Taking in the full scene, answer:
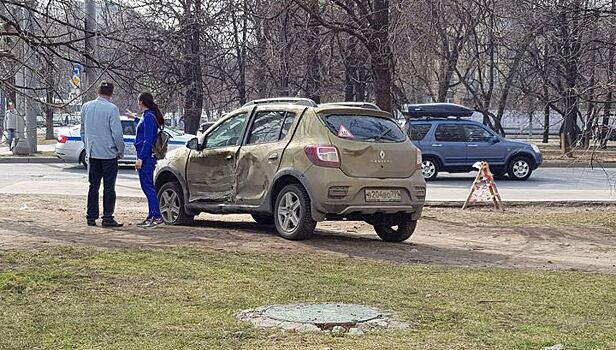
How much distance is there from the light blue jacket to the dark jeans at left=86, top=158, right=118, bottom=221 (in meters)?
0.09

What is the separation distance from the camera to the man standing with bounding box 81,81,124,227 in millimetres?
11859

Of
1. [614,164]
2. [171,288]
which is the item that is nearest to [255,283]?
[171,288]

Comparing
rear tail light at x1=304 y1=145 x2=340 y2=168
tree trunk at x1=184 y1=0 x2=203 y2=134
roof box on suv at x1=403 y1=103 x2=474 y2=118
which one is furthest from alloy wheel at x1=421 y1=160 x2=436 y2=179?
rear tail light at x1=304 y1=145 x2=340 y2=168

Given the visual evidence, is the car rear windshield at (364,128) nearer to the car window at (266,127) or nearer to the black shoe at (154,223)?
the car window at (266,127)

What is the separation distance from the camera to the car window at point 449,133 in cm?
2580

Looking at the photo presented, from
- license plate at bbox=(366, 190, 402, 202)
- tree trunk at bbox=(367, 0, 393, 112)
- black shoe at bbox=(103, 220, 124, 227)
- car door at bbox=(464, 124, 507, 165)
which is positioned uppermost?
tree trunk at bbox=(367, 0, 393, 112)

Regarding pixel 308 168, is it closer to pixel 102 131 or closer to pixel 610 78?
pixel 102 131

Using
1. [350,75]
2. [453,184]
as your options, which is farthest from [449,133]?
[350,75]

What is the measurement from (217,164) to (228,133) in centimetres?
45

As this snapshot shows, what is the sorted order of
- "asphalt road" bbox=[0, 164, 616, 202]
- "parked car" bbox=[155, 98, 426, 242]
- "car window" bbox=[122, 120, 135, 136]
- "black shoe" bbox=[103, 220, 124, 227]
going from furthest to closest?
1. "car window" bbox=[122, 120, 135, 136]
2. "asphalt road" bbox=[0, 164, 616, 202]
3. "black shoe" bbox=[103, 220, 124, 227]
4. "parked car" bbox=[155, 98, 426, 242]

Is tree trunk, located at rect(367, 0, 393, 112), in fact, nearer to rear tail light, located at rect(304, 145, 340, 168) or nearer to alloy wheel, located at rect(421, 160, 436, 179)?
rear tail light, located at rect(304, 145, 340, 168)

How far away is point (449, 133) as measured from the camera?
85.0 feet

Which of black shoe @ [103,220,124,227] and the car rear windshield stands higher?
the car rear windshield

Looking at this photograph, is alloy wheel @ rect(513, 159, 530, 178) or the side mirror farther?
alloy wheel @ rect(513, 159, 530, 178)
